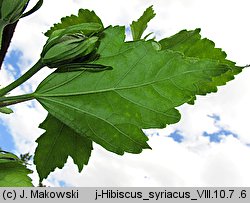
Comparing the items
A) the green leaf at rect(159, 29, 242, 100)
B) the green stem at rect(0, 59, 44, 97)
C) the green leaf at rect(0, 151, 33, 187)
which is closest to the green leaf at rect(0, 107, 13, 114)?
the green leaf at rect(0, 151, 33, 187)

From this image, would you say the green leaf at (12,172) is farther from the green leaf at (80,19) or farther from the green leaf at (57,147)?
the green leaf at (80,19)

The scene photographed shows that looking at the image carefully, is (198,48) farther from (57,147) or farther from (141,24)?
(57,147)

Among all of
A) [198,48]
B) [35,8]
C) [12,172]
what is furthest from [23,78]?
[198,48]

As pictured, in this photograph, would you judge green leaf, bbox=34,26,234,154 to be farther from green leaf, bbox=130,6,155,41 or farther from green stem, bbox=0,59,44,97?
green leaf, bbox=130,6,155,41

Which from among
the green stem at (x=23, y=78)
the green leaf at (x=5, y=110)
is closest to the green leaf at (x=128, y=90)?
the green stem at (x=23, y=78)
